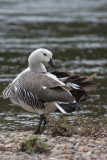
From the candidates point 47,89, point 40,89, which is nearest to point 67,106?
point 47,89

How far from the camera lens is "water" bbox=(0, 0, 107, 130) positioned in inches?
443

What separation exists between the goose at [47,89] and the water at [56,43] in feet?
3.93

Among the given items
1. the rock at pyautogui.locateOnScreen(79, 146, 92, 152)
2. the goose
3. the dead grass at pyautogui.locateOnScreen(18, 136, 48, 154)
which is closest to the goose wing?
the goose

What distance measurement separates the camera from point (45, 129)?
364 inches

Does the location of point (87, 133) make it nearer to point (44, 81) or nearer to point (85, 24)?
point (44, 81)

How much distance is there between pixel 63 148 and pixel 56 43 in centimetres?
1450

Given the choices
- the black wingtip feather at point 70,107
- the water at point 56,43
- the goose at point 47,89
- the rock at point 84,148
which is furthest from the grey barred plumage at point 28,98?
the rock at point 84,148

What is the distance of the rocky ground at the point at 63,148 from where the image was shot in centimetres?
672

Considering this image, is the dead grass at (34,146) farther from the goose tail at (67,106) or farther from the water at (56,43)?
the water at (56,43)

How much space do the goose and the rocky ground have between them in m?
0.55

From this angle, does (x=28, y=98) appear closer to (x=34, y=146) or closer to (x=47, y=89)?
(x=47, y=89)

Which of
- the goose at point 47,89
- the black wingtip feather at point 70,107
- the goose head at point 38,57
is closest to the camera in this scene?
the black wingtip feather at point 70,107

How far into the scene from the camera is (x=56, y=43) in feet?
70.2

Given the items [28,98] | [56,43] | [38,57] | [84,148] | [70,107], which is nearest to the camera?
[84,148]
